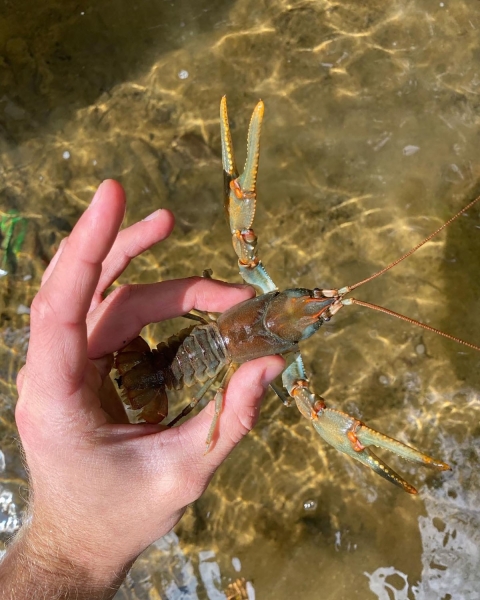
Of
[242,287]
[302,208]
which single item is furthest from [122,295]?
[302,208]

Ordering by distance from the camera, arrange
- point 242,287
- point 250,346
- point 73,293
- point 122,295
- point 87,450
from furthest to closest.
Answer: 1. point 242,287
2. point 250,346
3. point 122,295
4. point 87,450
5. point 73,293

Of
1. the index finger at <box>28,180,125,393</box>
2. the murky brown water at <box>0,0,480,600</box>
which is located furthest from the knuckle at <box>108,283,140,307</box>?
the murky brown water at <box>0,0,480,600</box>

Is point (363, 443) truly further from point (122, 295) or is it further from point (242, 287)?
point (122, 295)

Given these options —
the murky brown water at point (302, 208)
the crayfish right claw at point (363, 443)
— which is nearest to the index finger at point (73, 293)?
the crayfish right claw at point (363, 443)

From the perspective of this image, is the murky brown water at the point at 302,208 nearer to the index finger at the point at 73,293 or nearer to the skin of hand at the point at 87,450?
the skin of hand at the point at 87,450

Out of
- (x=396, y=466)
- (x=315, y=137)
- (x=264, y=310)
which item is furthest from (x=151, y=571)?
(x=315, y=137)

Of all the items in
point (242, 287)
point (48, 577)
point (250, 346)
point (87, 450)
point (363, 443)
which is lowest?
point (363, 443)

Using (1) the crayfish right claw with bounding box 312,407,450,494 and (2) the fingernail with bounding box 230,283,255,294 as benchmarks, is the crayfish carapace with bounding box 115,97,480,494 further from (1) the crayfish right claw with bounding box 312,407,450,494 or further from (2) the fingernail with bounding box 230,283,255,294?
(2) the fingernail with bounding box 230,283,255,294
